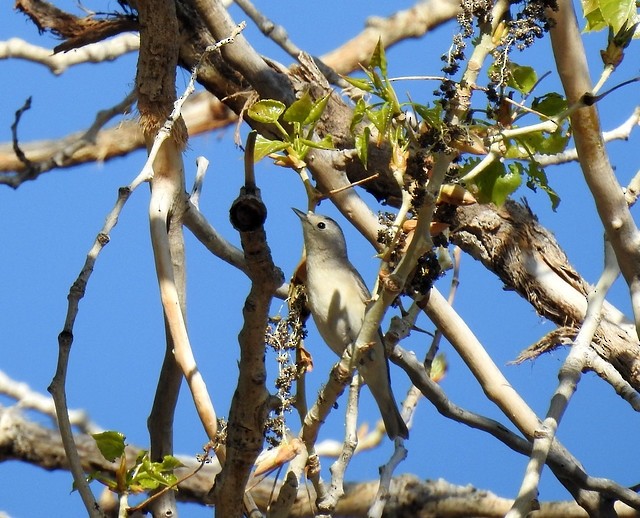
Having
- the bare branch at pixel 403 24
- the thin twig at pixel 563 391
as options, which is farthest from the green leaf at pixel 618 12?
the bare branch at pixel 403 24

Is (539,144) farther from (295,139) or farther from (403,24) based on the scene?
(403,24)

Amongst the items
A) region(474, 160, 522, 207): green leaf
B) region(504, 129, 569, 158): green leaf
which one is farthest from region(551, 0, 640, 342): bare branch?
region(474, 160, 522, 207): green leaf

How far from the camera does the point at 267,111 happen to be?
1.33 m

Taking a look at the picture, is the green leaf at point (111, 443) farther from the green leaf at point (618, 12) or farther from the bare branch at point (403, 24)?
the bare branch at point (403, 24)

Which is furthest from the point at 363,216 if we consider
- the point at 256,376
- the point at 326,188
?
the point at 256,376

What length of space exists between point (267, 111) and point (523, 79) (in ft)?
1.20

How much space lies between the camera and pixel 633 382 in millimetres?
2264

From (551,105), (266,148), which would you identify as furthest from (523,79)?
(266,148)

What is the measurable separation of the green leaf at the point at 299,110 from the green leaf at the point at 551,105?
12.3 inches

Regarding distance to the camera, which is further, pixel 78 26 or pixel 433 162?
pixel 78 26

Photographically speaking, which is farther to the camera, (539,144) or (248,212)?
(539,144)

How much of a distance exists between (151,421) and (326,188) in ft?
2.20

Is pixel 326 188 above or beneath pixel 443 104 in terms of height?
above

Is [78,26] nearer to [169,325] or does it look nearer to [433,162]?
[169,325]
